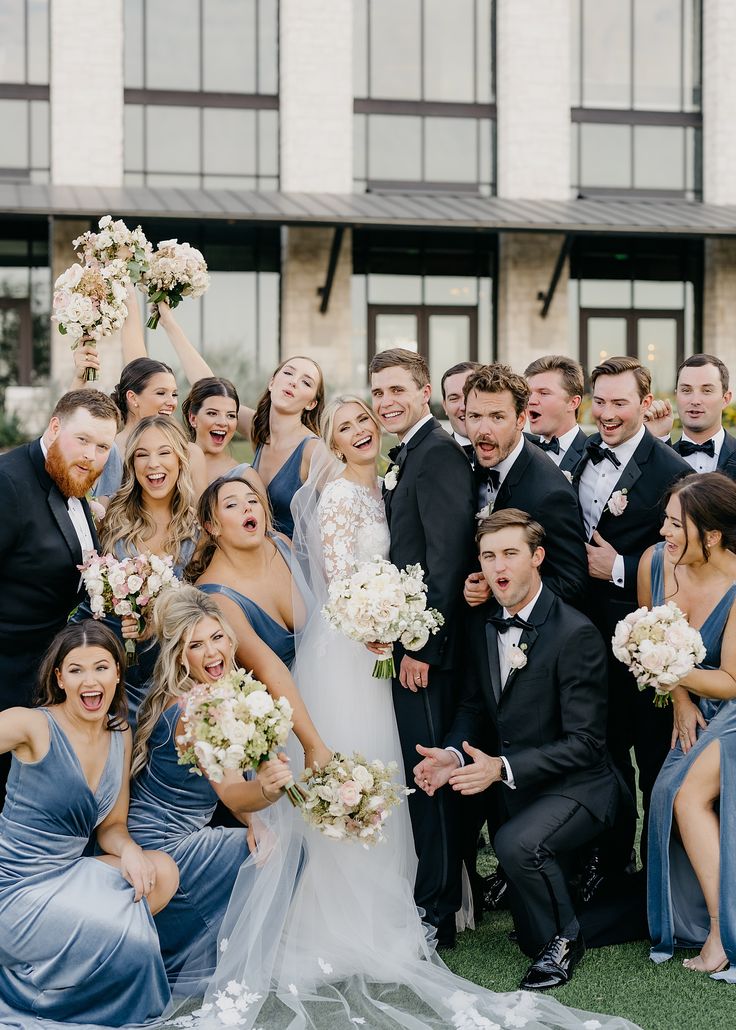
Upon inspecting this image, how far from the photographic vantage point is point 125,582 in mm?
5160

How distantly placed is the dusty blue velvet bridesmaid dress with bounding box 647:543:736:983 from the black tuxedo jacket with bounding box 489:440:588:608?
0.66 m

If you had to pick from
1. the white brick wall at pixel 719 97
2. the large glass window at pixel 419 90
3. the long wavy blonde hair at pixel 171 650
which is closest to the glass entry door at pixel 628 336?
the white brick wall at pixel 719 97

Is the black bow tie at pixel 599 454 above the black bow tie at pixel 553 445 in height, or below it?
below

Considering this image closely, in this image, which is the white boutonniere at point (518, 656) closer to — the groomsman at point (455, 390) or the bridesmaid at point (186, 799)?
the bridesmaid at point (186, 799)

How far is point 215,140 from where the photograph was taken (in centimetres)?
2239

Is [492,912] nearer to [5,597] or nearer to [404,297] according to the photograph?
[5,597]

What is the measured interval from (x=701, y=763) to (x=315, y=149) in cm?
1943

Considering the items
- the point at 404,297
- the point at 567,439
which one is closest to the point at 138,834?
the point at 567,439

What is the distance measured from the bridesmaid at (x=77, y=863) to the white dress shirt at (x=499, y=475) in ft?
6.40

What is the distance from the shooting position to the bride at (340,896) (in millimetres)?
4590

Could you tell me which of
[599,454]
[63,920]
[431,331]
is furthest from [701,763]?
[431,331]

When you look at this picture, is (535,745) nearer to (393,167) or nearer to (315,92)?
(393,167)

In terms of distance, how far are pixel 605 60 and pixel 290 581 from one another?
69.7ft

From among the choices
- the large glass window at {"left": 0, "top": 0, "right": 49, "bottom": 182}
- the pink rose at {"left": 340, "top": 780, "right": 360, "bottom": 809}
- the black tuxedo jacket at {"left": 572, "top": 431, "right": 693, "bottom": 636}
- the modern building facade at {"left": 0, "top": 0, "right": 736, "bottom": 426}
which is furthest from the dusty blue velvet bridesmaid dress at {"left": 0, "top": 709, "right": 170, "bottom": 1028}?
the large glass window at {"left": 0, "top": 0, "right": 49, "bottom": 182}
